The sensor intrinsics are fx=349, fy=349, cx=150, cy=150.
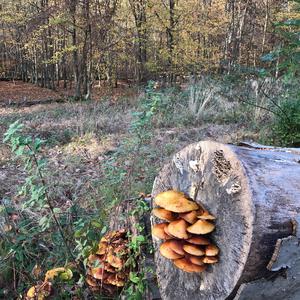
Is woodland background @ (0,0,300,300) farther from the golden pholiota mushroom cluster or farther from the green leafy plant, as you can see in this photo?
the golden pholiota mushroom cluster

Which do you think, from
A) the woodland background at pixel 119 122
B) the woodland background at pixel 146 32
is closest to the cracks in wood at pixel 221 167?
the woodland background at pixel 119 122

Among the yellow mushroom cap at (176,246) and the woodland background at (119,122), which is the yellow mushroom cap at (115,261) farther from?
the yellow mushroom cap at (176,246)

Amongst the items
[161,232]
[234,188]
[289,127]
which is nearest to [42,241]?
[161,232]

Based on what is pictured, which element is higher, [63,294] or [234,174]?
[234,174]

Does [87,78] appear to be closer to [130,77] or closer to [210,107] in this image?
[210,107]

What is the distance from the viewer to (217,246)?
1669mm

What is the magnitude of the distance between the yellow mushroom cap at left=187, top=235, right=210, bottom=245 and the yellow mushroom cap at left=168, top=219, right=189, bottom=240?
0.15 ft

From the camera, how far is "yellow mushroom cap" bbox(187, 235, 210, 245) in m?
1.59

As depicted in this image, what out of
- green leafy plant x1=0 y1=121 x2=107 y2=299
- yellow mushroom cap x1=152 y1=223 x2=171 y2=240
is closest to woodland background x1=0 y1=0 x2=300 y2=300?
green leafy plant x1=0 y1=121 x2=107 y2=299

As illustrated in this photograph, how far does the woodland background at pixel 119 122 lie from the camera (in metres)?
2.51

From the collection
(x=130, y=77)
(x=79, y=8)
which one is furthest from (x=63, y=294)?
(x=130, y=77)

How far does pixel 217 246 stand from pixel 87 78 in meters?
16.2

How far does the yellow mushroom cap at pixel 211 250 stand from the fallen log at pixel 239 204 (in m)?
0.03

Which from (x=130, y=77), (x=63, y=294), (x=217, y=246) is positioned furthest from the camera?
(x=130, y=77)
